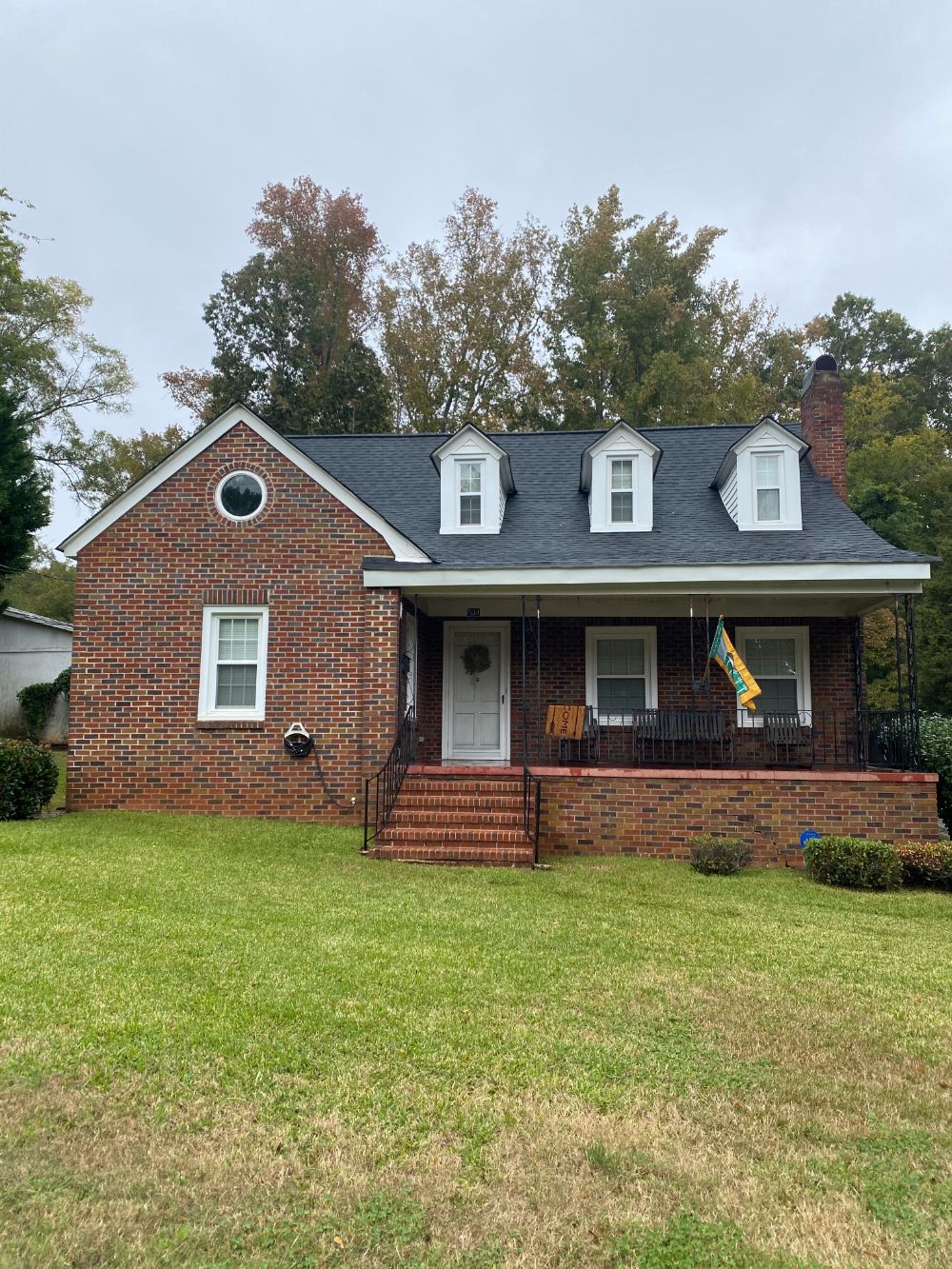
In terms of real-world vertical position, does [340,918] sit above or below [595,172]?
below

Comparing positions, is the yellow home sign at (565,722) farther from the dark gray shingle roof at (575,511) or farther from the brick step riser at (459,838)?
the brick step riser at (459,838)

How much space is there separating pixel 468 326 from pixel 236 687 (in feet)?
71.8

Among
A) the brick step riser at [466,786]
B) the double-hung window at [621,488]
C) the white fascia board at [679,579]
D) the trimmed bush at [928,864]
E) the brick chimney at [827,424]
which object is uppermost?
the brick chimney at [827,424]

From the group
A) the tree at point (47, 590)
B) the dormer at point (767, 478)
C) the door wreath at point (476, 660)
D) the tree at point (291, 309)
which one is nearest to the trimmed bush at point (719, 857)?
the door wreath at point (476, 660)

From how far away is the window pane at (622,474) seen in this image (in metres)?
13.7

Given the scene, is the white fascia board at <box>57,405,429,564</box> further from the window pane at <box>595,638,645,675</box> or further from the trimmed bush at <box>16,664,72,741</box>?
the trimmed bush at <box>16,664,72,741</box>

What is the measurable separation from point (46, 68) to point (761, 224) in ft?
63.2

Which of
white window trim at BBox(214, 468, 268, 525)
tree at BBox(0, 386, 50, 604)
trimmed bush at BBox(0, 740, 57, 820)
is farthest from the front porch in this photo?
tree at BBox(0, 386, 50, 604)

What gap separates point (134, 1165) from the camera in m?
3.13

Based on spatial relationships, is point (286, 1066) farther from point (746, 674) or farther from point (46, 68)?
point (46, 68)

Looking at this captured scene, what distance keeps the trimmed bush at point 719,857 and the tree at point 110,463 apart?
26206 mm

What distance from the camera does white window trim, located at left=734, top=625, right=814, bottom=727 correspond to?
13164 millimetres

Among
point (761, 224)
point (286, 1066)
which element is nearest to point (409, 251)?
point (761, 224)

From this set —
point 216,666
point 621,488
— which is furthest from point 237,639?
point 621,488
